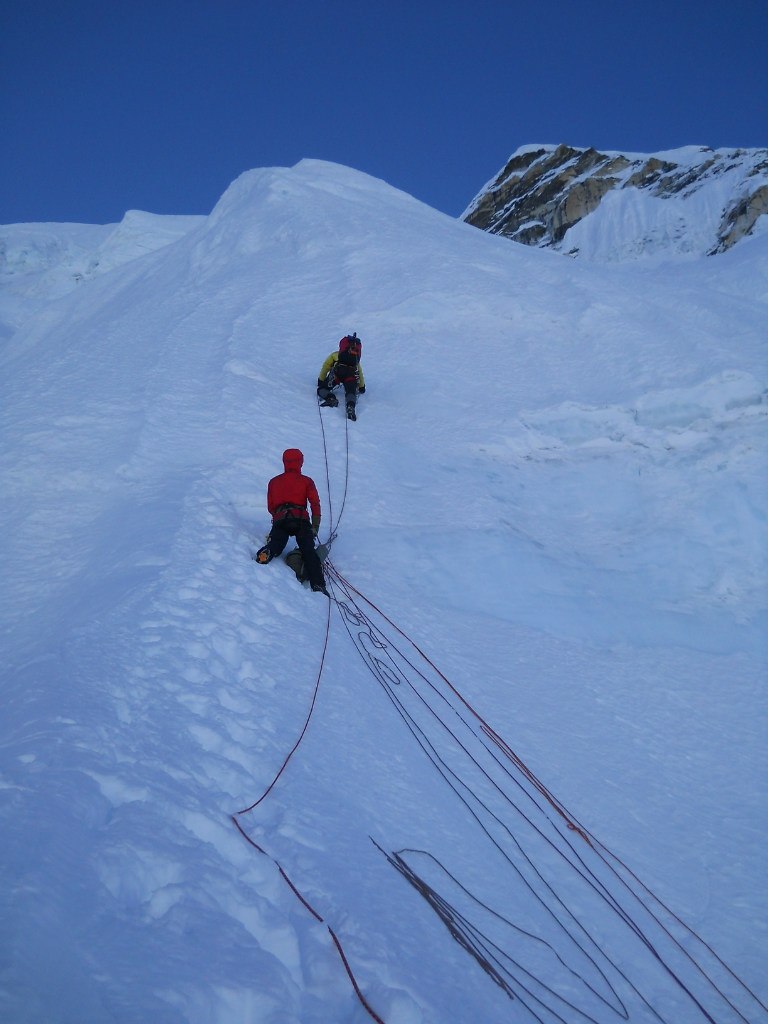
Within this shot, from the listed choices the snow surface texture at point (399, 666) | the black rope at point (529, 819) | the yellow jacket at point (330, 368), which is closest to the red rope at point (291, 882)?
the snow surface texture at point (399, 666)

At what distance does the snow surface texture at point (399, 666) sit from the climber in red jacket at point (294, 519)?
312 millimetres

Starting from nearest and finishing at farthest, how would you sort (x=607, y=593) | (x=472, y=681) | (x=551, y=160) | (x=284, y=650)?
(x=284, y=650), (x=472, y=681), (x=607, y=593), (x=551, y=160)

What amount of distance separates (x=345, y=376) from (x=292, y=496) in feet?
10.5

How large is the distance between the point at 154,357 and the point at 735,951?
8245 millimetres

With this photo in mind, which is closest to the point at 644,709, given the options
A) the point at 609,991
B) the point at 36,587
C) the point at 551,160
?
the point at 609,991

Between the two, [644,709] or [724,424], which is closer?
[644,709]

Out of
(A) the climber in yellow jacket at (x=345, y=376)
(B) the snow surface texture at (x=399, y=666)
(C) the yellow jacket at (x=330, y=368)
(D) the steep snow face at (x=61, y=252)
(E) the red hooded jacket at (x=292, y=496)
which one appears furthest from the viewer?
(D) the steep snow face at (x=61, y=252)

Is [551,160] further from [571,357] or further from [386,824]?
[386,824]

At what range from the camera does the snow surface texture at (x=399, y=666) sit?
1977 millimetres

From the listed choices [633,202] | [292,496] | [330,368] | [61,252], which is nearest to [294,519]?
[292,496]

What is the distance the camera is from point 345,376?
7668mm

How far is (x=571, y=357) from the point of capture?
845 centimetres

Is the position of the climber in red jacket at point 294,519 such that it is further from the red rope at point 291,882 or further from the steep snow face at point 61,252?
the steep snow face at point 61,252

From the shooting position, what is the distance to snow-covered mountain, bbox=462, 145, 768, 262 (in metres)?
47.3
